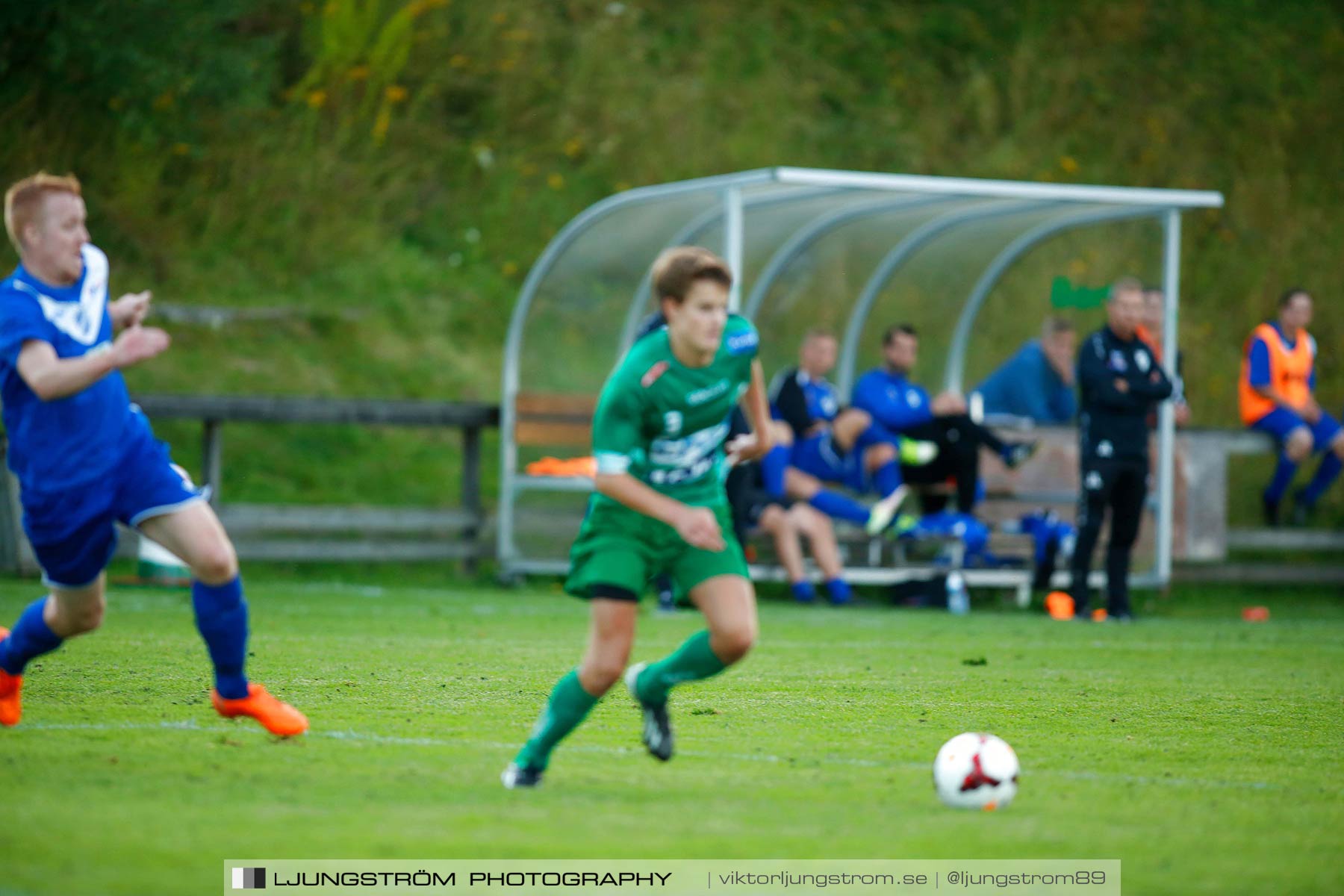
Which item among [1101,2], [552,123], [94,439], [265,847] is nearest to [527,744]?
[265,847]

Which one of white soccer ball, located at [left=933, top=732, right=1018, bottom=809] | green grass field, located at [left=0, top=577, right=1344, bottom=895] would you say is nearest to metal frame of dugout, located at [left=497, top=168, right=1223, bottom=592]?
green grass field, located at [left=0, top=577, right=1344, bottom=895]

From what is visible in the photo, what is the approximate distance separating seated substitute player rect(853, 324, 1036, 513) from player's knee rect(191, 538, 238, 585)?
8798 millimetres

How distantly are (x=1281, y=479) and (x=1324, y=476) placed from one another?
51cm

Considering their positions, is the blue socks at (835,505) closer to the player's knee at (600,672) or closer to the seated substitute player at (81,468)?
the seated substitute player at (81,468)

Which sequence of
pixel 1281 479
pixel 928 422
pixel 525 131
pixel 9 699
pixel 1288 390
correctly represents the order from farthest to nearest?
1. pixel 525 131
2. pixel 1281 479
3. pixel 1288 390
4. pixel 928 422
5. pixel 9 699

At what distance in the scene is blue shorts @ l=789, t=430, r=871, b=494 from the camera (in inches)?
559

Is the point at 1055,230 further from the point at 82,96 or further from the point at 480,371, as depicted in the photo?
the point at 82,96

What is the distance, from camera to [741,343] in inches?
223

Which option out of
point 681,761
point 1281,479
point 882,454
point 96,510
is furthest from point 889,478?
point 96,510

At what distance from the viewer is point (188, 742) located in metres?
5.93

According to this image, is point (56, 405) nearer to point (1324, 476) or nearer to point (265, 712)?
point (265, 712)

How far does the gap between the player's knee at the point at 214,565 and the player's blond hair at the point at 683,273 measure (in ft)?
5.85

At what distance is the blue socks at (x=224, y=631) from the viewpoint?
6.08 meters

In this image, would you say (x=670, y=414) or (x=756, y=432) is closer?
(x=670, y=414)
